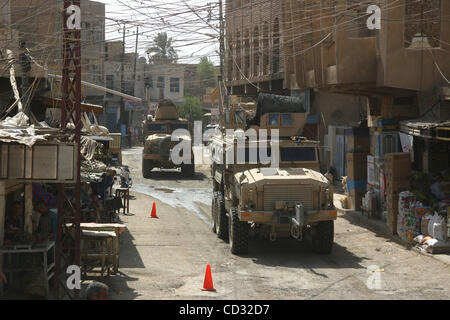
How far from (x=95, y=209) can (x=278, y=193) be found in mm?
4362

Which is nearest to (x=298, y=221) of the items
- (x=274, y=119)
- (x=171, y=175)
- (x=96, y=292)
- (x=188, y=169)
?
(x=274, y=119)

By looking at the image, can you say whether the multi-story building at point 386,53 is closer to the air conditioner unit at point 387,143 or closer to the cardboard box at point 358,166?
the air conditioner unit at point 387,143

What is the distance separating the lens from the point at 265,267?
1380 centimetres

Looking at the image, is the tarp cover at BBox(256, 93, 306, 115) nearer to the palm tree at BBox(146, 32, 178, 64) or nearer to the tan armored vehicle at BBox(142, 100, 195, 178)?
the palm tree at BBox(146, 32, 178, 64)

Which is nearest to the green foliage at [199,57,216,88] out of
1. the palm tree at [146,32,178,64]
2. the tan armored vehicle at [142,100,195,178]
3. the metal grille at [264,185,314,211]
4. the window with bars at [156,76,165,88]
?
the window with bars at [156,76,165,88]

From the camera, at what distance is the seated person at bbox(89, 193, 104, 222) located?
15914 millimetres

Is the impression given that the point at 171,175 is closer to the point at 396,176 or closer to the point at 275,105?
the point at 275,105

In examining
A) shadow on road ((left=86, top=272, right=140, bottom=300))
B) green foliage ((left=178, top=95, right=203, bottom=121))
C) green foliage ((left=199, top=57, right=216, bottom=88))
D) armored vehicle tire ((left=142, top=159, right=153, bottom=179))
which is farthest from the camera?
green foliage ((left=199, top=57, right=216, bottom=88))

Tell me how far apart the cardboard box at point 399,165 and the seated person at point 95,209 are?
23.2ft

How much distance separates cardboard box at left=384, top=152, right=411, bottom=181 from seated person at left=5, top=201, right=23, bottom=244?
8.93 metres

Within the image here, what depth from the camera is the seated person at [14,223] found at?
11.8 metres

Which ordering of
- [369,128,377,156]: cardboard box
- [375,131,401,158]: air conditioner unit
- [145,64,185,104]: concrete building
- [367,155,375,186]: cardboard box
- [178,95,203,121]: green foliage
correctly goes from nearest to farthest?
[375,131,401,158]: air conditioner unit < [367,155,375,186]: cardboard box < [369,128,377,156]: cardboard box < [145,64,185,104]: concrete building < [178,95,203,121]: green foliage

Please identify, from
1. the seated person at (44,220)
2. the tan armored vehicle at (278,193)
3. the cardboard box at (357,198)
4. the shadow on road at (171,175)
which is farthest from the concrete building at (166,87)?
the seated person at (44,220)
